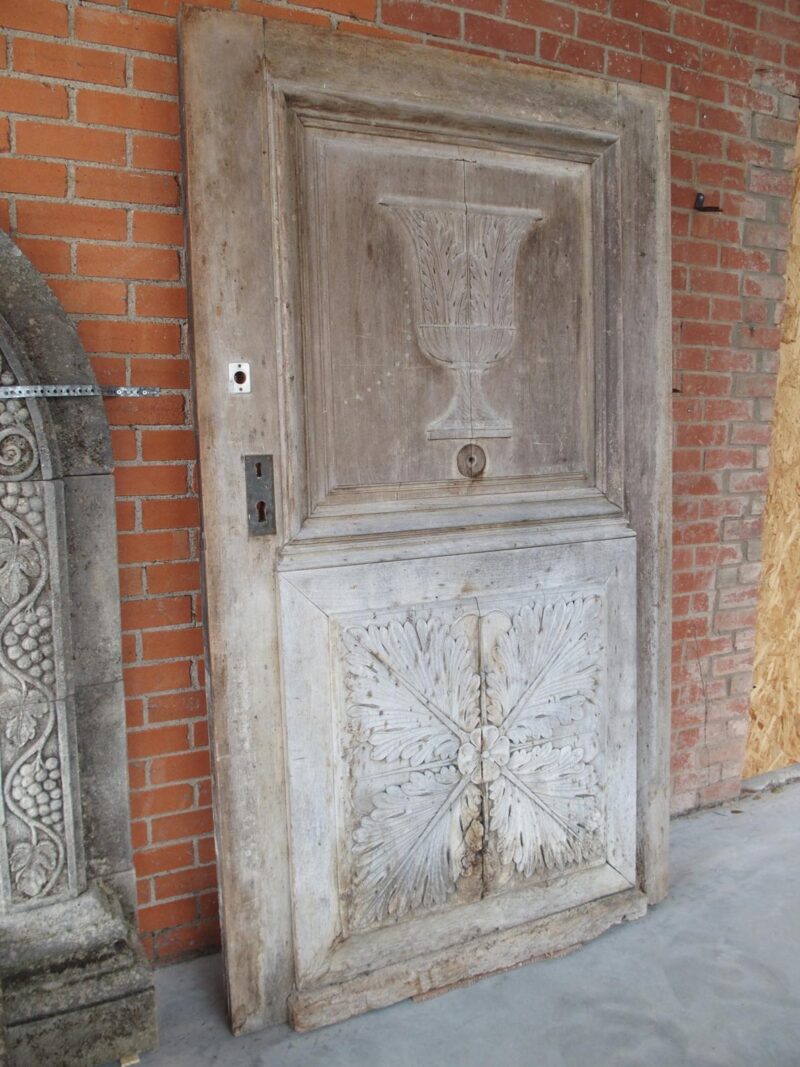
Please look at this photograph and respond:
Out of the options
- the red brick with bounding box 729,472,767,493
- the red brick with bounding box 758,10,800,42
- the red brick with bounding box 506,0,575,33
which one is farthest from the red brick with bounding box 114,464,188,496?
the red brick with bounding box 758,10,800,42

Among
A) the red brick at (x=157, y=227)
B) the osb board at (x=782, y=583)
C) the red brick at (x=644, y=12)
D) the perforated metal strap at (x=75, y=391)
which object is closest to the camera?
the perforated metal strap at (x=75, y=391)

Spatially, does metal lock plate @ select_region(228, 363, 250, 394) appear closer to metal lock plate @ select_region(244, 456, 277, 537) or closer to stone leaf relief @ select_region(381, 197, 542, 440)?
metal lock plate @ select_region(244, 456, 277, 537)

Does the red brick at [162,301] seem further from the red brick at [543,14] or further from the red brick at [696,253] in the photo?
the red brick at [696,253]

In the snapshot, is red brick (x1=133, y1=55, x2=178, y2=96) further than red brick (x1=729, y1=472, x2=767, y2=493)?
No

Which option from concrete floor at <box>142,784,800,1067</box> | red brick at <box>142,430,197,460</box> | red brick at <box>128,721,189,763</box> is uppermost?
red brick at <box>142,430,197,460</box>

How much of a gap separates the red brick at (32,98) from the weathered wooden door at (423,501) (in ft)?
0.98

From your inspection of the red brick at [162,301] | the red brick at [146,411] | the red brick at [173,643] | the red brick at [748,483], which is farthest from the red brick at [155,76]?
the red brick at [748,483]

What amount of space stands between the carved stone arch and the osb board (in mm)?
2361

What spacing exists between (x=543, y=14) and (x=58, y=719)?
2220 millimetres

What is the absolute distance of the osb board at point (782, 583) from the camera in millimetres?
2967

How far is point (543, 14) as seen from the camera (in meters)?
2.22

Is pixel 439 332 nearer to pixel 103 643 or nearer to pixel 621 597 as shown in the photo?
pixel 621 597

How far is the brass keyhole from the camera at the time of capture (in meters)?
2.11

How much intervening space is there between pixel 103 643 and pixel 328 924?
0.88 m
